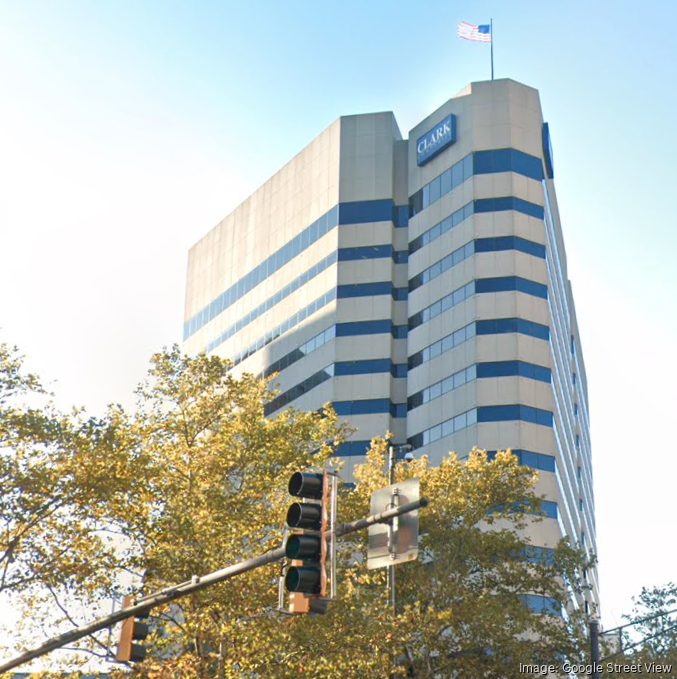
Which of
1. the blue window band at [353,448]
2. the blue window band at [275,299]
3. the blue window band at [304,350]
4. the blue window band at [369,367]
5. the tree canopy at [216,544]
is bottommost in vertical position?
the tree canopy at [216,544]

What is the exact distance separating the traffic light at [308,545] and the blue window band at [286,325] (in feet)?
252

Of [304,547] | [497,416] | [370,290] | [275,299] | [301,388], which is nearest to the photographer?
[304,547]

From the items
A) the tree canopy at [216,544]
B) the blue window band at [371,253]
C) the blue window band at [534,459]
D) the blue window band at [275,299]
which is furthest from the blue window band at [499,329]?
the tree canopy at [216,544]

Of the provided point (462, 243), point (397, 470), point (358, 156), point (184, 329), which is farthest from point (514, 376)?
point (184, 329)

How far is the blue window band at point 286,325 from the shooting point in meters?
90.8

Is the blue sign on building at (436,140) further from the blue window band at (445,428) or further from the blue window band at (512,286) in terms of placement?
the blue window band at (445,428)

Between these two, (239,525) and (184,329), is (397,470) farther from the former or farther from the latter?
(184,329)

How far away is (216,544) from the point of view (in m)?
30.6

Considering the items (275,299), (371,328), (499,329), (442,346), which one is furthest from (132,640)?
(275,299)

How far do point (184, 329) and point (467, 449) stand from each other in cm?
4776

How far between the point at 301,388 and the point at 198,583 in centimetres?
7617

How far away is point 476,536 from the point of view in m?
40.3

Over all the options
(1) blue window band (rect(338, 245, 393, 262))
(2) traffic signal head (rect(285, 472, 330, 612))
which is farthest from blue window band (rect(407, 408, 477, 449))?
(2) traffic signal head (rect(285, 472, 330, 612))

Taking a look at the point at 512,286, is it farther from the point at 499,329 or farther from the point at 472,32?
the point at 472,32
